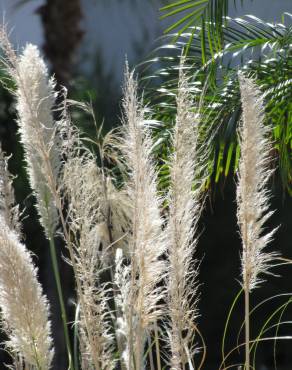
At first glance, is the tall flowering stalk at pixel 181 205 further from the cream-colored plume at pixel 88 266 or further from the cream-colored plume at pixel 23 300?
the cream-colored plume at pixel 23 300

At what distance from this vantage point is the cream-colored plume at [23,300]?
1.86m

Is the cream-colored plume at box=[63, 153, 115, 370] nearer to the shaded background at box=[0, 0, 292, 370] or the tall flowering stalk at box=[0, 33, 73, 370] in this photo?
the tall flowering stalk at box=[0, 33, 73, 370]

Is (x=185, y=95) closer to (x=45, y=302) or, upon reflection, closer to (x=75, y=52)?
(x=45, y=302)

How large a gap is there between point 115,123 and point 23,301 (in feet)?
14.3

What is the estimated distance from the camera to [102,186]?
2.61m

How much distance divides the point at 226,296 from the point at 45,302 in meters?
4.62

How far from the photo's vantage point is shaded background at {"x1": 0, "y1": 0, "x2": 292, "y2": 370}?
616 centimetres

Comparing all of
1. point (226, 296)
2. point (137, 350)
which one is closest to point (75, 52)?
point (226, 296)

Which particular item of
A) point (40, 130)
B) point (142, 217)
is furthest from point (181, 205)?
point (40, 130)

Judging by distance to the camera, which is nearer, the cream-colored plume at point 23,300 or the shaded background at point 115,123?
the cream-colored plume at point 23,300

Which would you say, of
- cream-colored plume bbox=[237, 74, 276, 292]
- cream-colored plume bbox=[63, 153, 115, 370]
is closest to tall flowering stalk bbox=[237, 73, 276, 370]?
cream-colored plume bbox=[237, 74, 276, 292]

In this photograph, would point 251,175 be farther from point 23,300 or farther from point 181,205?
point 23,300

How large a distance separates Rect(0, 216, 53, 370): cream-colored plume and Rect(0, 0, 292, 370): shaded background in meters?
4.08

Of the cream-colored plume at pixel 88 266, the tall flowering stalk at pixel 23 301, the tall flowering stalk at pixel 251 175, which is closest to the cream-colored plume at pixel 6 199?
the cream-colored plume at pixel 88 266
